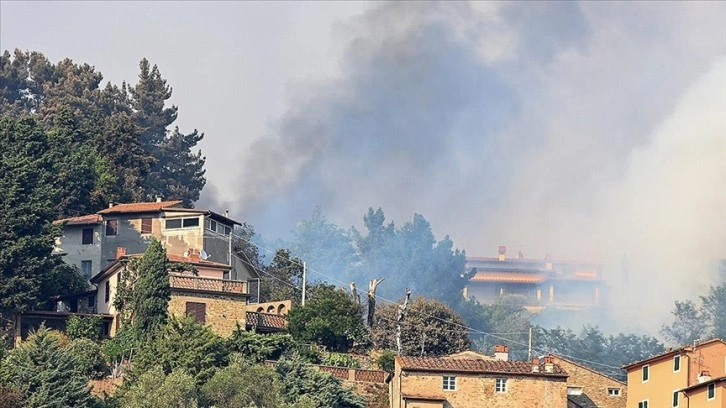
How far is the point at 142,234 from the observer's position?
10281 cm

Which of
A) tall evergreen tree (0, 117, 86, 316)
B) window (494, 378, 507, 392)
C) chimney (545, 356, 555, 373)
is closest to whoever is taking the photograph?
window (494, 378, 507, 392)

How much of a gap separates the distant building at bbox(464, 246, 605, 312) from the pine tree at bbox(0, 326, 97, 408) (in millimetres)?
86100

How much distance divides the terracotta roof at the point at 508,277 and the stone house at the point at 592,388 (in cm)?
8139

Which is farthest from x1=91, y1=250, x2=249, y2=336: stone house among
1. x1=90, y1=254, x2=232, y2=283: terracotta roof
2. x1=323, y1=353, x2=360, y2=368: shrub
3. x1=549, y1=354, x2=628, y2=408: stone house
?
x1=549, y1=354, x2=628, y2=408: stone house

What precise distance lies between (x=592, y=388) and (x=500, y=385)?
27.8ft

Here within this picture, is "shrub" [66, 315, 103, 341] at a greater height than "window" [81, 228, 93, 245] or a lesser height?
lesser

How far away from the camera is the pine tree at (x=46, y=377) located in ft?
246

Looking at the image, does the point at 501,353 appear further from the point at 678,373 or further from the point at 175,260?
the point at 175,260

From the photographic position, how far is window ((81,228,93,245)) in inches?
4075

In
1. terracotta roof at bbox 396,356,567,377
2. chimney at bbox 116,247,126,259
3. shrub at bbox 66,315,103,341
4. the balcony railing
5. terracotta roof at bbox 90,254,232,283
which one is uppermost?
chimney at bbox 116,247,126,259

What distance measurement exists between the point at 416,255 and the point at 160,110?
993 inches

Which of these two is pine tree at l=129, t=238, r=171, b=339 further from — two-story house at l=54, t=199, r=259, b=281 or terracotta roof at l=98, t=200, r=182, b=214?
terracotta roof at l=98, t=200, r=182, b=214

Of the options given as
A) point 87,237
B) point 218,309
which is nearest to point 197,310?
point 218,309

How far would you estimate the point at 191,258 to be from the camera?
3777 inches
